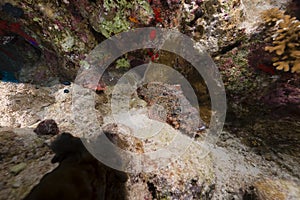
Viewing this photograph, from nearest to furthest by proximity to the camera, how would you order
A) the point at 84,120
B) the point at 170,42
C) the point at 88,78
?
the point at 170,42, the point at 84,120, the point at 88,78

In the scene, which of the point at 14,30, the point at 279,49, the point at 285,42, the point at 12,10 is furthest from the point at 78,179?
the point at 14,30

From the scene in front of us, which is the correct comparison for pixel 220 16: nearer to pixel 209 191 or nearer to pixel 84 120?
pixel 209 191

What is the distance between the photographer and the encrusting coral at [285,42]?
3.81 meters

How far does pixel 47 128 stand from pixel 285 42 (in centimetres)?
630

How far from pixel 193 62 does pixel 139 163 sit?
3.03 m

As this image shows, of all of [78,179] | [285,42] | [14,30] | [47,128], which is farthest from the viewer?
[14,30]

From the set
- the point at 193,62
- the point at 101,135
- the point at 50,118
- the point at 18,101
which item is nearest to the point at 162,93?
the point at 193,62

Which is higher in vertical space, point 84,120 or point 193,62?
point 193,62

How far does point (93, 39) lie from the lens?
5.41 metres

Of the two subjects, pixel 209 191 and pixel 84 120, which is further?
pixel 84 120

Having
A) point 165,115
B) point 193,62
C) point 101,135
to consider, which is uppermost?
point 193,62

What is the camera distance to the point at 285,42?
3.88 meters

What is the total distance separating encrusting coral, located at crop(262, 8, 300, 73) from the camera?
12.5ft

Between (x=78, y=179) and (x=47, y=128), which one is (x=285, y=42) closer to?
(x=78, y=179)
